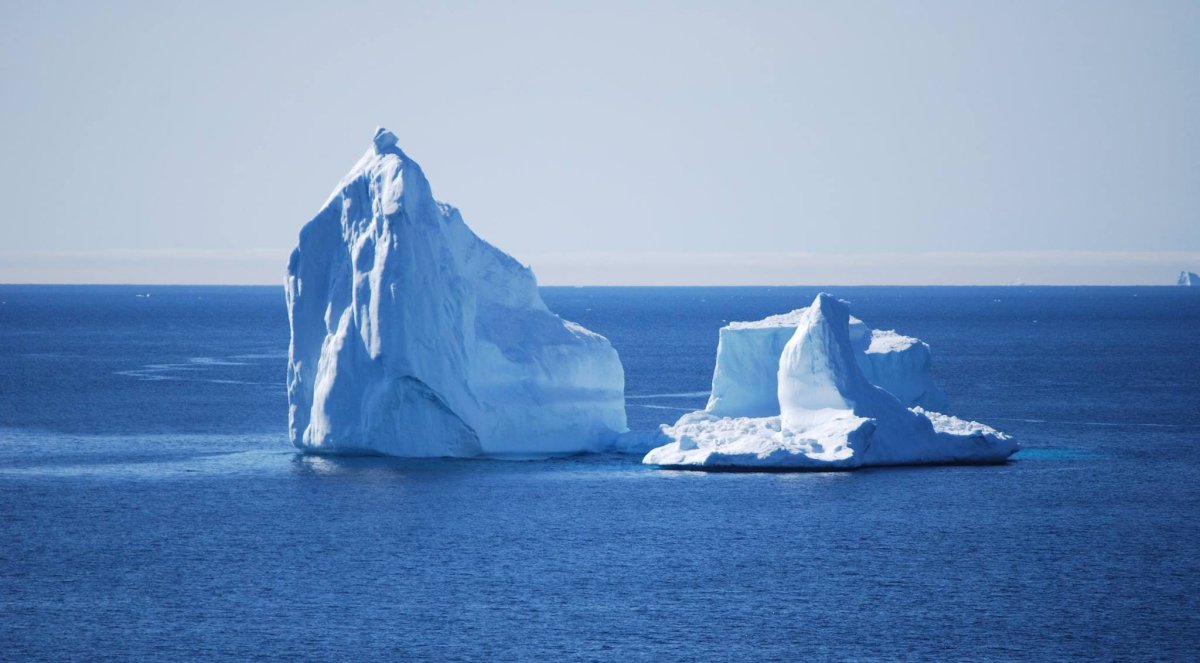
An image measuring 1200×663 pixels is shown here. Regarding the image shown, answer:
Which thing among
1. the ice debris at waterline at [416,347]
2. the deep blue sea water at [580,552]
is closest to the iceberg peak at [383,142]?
the ice debris at waterline at [416,347]

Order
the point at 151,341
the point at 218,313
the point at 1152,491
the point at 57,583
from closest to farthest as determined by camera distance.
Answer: the point at 57,583, the point at 1152,491, the point at 151,341, the point at 218,313

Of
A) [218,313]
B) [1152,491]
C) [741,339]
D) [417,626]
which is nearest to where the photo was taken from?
[417,626]

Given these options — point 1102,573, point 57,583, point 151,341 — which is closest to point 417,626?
point 57,583

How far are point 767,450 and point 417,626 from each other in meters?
16.7

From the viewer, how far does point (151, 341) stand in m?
117

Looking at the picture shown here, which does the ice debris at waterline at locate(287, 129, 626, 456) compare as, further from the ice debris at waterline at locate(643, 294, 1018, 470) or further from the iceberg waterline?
the ice debris at waterline at locate(643, 294, 1018, 470)

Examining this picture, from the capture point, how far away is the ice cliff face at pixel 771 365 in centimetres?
4728

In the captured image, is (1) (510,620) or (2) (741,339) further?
(2) (741,339)

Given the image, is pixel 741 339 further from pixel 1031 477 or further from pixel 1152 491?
pixel 1152 491

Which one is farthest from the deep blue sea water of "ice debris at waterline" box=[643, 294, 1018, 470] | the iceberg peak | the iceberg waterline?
the iceberg peak

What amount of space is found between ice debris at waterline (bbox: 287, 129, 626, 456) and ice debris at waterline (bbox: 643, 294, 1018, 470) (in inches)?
133

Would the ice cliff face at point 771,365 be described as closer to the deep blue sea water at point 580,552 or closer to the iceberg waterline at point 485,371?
the iceberg waterline at point 485,371

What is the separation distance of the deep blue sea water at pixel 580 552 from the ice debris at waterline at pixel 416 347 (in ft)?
3.87

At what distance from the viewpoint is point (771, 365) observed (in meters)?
47.6
